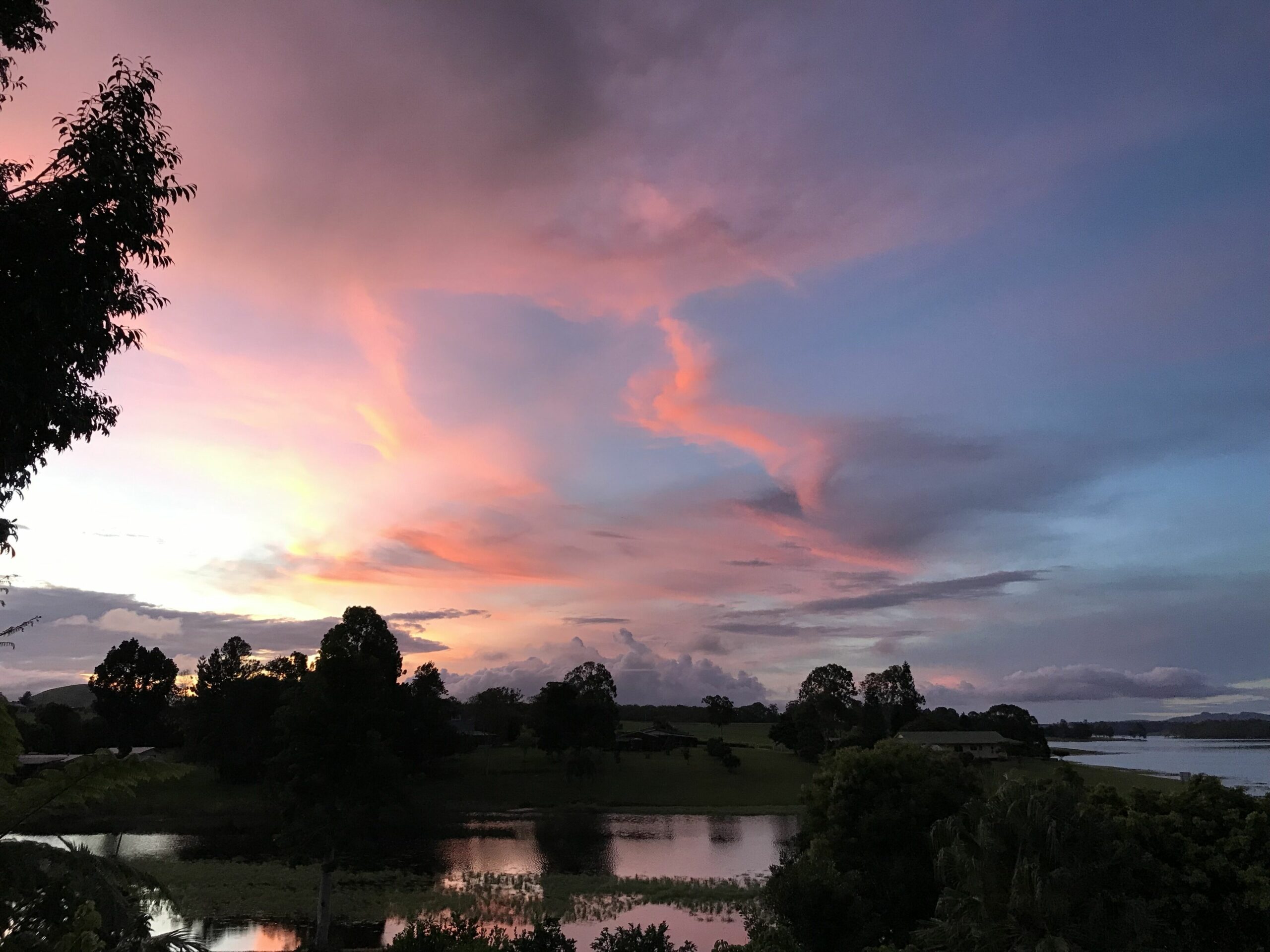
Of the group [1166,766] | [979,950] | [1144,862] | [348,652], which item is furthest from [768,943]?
[1166,766]

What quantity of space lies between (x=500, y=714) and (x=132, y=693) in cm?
5421

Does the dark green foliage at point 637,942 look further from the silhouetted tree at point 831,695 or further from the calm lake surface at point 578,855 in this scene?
the silhouetted tree at point 831,695

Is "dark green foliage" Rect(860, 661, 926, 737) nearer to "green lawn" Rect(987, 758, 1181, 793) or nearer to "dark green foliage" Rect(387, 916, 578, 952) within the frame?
"green lawn" Rect(987, 758, 1181, 793)

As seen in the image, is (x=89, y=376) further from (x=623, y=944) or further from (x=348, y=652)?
(x=348, y=652)

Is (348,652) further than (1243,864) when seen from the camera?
Yes

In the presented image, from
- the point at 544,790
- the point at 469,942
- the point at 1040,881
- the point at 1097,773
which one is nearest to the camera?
the point at 469,942

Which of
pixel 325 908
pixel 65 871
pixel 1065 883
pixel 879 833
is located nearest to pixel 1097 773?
pixel 879 833

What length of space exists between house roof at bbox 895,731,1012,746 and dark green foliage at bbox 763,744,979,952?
269 feet

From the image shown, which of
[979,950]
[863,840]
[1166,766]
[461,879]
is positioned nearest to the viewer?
[979,950]

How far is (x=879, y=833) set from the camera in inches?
1219

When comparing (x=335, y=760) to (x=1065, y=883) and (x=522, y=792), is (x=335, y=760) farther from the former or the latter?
(x=522, y=792)

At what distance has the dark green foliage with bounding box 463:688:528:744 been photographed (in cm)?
12138

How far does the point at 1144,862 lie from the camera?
861 inches

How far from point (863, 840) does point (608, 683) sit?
288 ft
